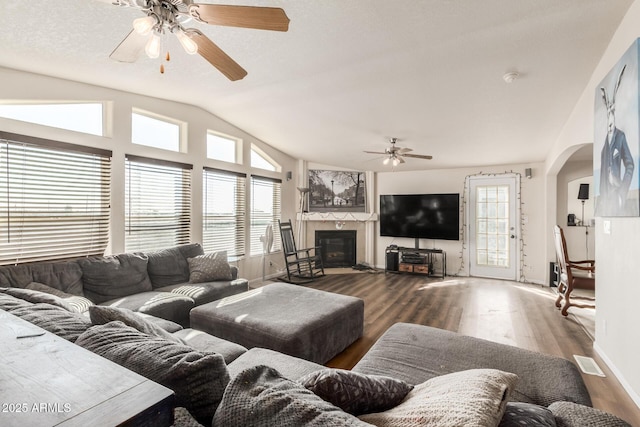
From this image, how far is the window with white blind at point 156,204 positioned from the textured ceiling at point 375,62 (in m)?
0.93

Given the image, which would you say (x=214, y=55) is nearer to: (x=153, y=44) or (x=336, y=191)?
(x=153, y=44)

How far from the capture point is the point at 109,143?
11.1 feet

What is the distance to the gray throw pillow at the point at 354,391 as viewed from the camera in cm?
85

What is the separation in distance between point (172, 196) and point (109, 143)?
3.18 feet

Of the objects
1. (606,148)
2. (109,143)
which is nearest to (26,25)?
(109,143)

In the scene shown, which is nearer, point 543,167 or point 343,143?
point 343,143

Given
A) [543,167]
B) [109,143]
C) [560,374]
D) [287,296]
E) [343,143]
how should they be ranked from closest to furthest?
[560,374] → [287,296] → [109,143] → [343,143] → [543,167]

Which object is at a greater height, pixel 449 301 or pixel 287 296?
pixel 287 296

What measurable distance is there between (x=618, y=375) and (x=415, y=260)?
3.83 meters

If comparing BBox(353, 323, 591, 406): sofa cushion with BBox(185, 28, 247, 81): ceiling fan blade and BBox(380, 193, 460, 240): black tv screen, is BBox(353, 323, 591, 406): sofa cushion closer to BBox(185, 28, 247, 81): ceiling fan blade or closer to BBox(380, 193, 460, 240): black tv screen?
BBox(185, 28, 247, 81): ceiling fan blade

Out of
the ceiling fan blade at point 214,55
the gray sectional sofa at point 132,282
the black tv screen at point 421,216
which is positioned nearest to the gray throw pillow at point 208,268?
the gray sectional sofa at point 132,282

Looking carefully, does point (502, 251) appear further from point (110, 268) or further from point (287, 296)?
point (110, 268)

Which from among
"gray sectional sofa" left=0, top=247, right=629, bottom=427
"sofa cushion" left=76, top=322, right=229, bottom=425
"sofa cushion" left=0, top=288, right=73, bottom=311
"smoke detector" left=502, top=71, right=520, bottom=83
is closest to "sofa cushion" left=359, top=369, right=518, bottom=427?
"gray sectional sofa" left=0, top=247, right=629, bottom=427

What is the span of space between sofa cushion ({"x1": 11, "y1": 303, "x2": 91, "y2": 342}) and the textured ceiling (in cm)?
190
